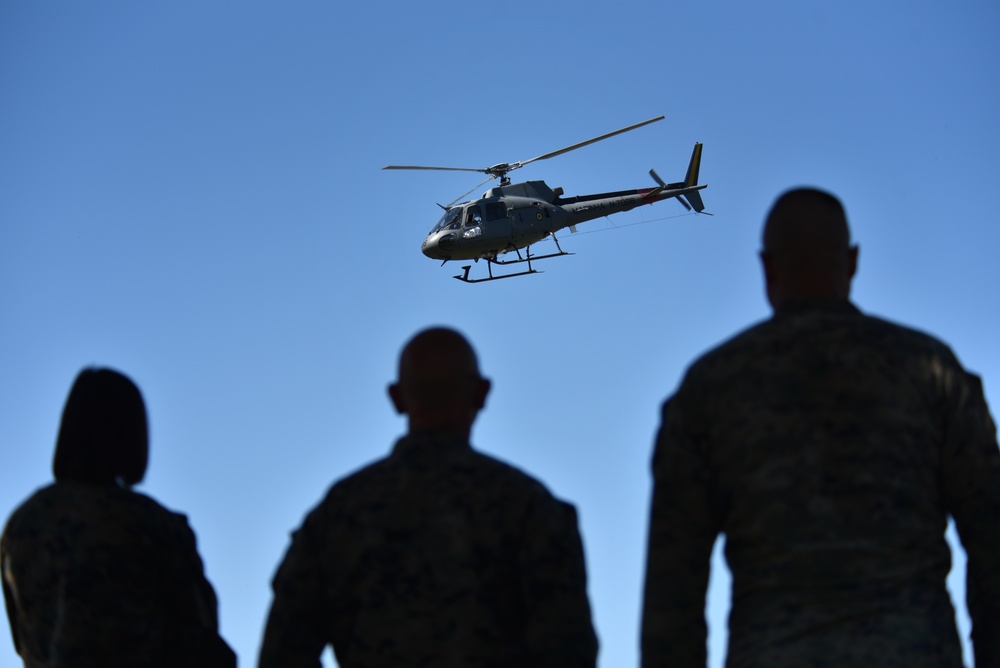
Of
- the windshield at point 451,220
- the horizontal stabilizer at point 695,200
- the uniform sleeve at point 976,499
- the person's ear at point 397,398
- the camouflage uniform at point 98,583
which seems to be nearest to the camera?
the uniform sleeve at point 976,499

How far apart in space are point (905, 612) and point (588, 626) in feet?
3.14

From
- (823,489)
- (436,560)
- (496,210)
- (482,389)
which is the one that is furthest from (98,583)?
(496,210)

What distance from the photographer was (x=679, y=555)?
3.95m

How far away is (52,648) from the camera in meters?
4.86

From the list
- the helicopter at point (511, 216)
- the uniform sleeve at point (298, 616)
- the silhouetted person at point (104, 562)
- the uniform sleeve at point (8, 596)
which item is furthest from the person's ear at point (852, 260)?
the helicopter at point (511, 216)

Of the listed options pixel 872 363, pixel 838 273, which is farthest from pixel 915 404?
pixel 838 273

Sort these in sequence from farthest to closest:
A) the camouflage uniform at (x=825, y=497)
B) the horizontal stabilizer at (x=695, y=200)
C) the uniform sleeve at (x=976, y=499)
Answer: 1. the horizontal stabilizer at (x=695, y=200)
2. the uniform sleeve at (x=976, y=499)
3. the camouflage uniform at (x=825, y=497)

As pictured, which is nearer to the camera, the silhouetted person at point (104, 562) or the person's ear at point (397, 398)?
the person's ear at point (397, 398)

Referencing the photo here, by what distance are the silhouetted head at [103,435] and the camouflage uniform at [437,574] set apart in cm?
104

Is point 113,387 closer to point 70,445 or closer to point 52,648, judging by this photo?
point 70,445

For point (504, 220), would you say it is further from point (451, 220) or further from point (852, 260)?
point (852, 260)

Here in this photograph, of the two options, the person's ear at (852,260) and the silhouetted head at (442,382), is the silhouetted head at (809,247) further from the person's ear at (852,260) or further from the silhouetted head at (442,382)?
the silhouetted head at (442,382)

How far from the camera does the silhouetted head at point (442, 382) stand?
4.41m

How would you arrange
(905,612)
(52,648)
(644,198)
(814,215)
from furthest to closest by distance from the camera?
(644,198)
(52,648)
(814,215)
(905,612)
